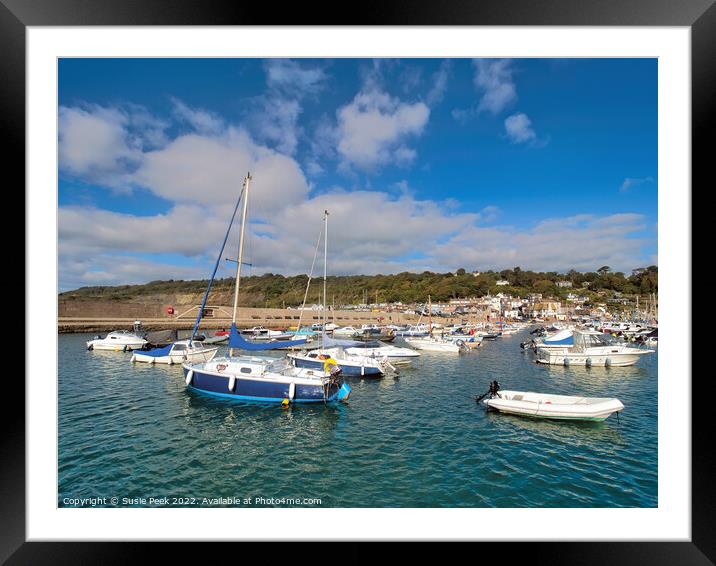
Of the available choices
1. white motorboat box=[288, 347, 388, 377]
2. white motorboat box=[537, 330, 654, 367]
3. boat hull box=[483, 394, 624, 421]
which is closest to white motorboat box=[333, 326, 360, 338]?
white motorboat box=[288, 347, 388, 377]

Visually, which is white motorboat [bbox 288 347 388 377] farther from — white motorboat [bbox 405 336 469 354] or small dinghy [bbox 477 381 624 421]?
white motorboat [bbox 405 336 469 354]

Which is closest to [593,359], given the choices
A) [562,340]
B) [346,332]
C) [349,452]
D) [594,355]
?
[594,355]

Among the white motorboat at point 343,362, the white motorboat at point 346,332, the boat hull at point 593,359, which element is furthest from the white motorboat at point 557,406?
the white motorboat at point 346,332

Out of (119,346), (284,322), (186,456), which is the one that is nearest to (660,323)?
(186,456)

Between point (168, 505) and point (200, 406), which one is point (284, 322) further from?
point (168, 505)

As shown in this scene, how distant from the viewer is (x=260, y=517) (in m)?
2.97

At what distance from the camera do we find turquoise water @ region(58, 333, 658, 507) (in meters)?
4.45

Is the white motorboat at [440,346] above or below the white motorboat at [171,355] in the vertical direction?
below

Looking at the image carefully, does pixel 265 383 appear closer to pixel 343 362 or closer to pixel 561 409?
pixel 343 362

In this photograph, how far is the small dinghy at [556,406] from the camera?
23.6ft

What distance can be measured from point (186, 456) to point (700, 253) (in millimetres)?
7412
